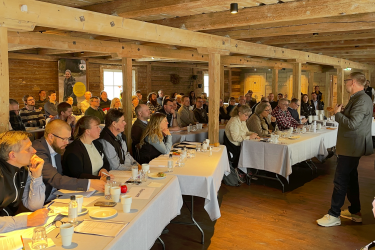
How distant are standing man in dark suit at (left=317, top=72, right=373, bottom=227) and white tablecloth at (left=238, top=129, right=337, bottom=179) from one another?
4.44 feet

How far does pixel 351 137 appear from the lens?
162 inches

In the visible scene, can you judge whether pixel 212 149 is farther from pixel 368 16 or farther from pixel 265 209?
pixel 368 16

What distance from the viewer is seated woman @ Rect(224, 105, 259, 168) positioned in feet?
19.7

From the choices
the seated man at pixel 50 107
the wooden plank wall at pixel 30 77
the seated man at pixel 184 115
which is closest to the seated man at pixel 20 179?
the seated man at pixel 184 115

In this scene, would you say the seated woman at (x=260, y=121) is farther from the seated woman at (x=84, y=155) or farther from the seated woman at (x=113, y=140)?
the seated woman at (x=84, y=155)

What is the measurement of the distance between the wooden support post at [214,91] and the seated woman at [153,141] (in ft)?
6.66

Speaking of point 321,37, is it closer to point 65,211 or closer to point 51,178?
point 51,178

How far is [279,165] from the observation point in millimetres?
5695

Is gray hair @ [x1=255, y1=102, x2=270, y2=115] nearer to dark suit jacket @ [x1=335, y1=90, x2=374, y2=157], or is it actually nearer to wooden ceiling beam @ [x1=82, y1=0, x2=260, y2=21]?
wooden ceiling beam @ [x1=82, y1=0, x2=260, y2=21]

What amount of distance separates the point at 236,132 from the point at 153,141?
182 cm

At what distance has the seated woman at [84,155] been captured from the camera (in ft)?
11.2

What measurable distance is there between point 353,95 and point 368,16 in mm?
1995

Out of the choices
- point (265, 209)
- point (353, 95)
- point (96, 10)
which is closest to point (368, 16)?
point (353, 95)

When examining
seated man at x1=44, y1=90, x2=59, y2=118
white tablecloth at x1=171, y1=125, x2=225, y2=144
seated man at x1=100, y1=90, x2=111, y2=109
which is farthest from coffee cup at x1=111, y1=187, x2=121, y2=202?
seated man at x1=100, y1=90, x2=111, y2=109
